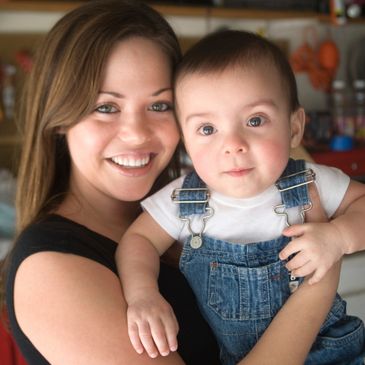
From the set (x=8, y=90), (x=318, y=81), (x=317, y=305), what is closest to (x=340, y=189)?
(x=317, y=305)

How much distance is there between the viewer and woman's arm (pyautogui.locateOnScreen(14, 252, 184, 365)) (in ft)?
2.48

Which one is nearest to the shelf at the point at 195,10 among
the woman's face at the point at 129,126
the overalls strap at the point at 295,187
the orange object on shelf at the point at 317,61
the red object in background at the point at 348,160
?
the orange object on shelf at the point at 317,61

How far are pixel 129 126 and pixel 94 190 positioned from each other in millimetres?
199

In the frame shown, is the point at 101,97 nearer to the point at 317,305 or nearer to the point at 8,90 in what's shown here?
→ the point at 317,305

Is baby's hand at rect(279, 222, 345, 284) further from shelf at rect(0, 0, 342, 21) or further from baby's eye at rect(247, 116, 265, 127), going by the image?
shelf at rect(0, 0, 342, 21)

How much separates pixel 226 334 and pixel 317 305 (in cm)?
18

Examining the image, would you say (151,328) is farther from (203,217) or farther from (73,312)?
(203,217)

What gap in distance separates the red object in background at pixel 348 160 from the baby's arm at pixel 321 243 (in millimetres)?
1998

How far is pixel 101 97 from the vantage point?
98cm

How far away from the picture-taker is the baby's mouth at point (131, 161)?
1051 mm

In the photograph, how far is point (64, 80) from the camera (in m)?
0.99

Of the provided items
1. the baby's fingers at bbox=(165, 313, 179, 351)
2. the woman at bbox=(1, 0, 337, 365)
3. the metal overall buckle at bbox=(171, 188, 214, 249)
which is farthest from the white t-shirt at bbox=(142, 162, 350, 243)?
the baby's fingers at bbox=(165, 313, 179, 351)

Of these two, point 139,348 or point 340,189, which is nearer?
point 139,348

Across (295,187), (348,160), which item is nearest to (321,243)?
(295,187)
